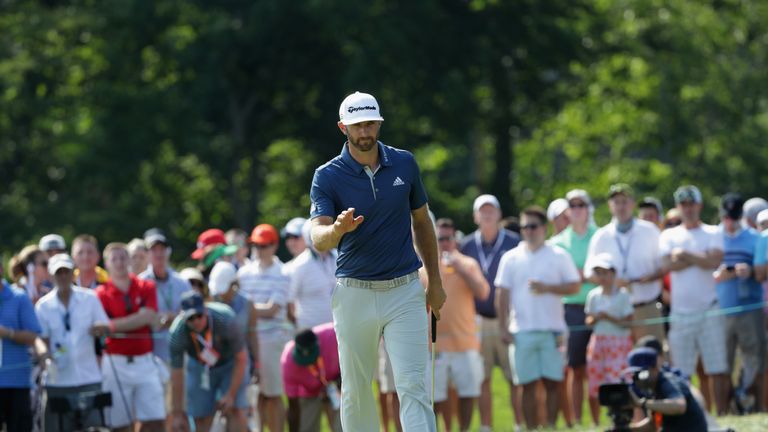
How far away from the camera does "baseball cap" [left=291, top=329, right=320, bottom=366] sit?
1405cm

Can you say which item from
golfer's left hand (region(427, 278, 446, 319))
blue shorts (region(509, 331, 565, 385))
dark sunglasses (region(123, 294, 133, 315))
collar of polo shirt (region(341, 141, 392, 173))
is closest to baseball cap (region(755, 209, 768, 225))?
blue shorts (region(509, 331, 565, 385))

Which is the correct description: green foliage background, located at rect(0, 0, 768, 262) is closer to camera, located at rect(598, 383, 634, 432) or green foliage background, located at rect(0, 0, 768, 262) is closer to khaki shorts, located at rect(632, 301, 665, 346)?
khaki shorts, located at rect(632, 301, 665, 346)

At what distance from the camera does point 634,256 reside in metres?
15.7

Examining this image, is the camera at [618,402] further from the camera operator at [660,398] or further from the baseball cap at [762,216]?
the baseball cap at [762,216]

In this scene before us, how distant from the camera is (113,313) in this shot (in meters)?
15.0

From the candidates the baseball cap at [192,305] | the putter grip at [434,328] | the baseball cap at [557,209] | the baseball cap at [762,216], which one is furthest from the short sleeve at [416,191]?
the baseball cap at [557,209]

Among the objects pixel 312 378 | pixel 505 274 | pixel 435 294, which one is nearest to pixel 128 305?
pixel 312 378

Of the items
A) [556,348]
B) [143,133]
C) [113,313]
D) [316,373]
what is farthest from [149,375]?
[143,133]

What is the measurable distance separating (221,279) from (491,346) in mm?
3112

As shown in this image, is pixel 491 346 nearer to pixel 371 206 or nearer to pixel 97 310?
pixel 97 310

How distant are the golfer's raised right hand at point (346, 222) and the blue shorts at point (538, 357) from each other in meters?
6.41

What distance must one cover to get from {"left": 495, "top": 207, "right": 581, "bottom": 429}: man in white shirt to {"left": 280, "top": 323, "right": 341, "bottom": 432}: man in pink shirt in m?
1.88

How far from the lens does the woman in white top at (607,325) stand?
49.6 feet

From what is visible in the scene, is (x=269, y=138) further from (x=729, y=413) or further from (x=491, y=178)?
(x=729, y=413)
